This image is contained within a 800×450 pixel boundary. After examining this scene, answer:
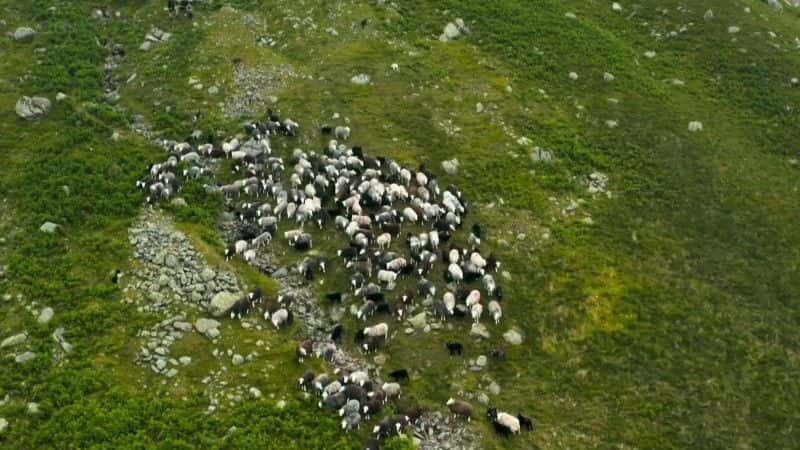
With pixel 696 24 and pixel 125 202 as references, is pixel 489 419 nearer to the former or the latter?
pixel 125 202

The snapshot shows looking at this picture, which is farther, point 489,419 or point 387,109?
point 387,109

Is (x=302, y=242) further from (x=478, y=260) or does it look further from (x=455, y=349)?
(x=455, y=349)

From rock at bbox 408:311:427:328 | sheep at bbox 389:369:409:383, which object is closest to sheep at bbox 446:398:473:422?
sheep at bbox 389:369:409:383

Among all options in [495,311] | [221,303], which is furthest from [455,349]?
[221,303]

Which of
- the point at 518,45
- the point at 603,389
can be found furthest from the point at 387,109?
the point at 603,389

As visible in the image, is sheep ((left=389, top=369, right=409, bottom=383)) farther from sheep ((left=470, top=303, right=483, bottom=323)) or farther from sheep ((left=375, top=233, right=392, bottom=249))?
sheep ((left=375, top=233, right=392, bottom=249))

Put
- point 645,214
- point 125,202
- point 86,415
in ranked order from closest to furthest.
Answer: point 86,415 < point 125,202 < point 645,214
